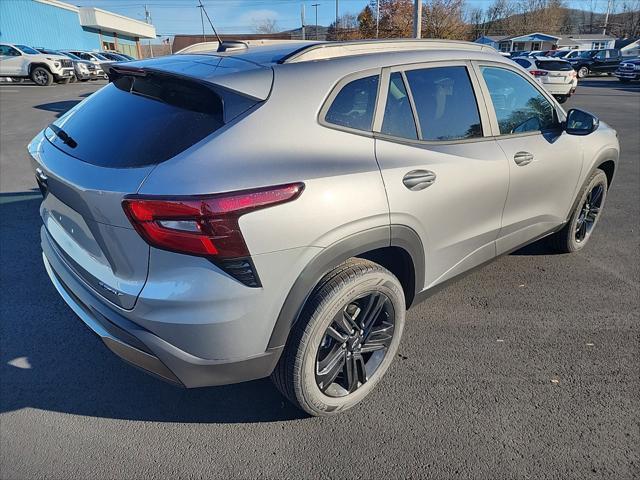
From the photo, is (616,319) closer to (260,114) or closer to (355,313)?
(355,313)

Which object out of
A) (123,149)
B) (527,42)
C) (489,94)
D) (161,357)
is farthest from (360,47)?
(527,42)

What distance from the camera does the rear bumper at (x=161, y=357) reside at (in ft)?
6.16

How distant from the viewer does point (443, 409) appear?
2.46m

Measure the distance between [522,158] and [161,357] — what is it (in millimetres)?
2531

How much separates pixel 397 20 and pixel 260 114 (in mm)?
43928

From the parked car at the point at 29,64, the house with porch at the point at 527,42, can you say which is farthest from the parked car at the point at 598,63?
the parked car at the point at 29,64

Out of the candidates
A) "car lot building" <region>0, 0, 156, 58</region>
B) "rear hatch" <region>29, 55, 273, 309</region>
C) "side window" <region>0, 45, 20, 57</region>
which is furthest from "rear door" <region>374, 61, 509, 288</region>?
"car lot building" <region>0, 0, 156, 58</region>

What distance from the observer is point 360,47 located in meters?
2.42

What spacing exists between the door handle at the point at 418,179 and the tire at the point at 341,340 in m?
0.44

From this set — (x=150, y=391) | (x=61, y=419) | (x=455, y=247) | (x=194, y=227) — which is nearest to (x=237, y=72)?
(x=194, y=227)

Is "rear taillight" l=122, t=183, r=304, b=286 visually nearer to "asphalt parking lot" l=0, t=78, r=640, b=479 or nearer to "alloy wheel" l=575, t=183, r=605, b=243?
"asphalt parking lot" l=0, t=78, r=640, b=479

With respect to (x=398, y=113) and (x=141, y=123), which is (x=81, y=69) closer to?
(x=141, y=123)

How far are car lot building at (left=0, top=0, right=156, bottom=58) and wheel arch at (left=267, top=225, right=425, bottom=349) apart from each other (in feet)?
133

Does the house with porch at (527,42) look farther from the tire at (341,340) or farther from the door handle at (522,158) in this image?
Result: the tire at (341,340)
